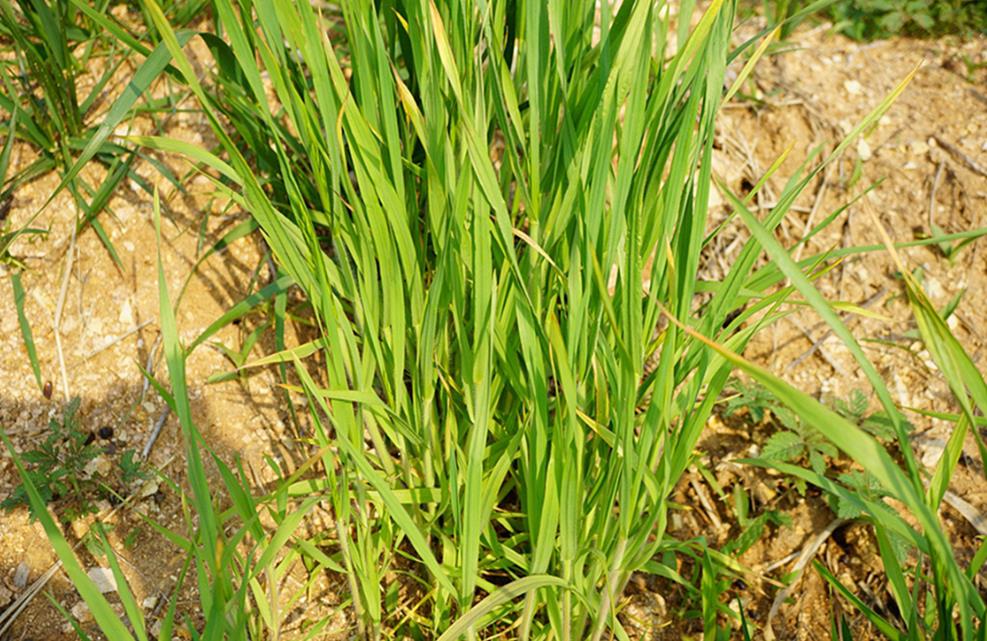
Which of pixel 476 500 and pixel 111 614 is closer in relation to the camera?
pixel 111 614

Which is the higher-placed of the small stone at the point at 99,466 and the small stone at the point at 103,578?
the small stone at the point at 99,466

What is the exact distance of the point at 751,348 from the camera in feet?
6.36

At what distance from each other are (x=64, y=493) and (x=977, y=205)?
1.87 metres

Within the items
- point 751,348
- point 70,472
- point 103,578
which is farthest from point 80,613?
point 751,348

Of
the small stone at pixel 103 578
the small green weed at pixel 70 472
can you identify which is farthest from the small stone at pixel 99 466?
the small stone at pixel 103 578

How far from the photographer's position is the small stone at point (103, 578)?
5.20ft

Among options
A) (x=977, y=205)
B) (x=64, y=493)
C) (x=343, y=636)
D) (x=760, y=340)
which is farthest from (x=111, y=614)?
(x=977, y=205)

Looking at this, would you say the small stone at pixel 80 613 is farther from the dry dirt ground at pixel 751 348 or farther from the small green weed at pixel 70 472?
the small green weed at pixel 70 472

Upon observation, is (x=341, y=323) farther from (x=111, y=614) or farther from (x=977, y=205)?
(x=977, y=205)

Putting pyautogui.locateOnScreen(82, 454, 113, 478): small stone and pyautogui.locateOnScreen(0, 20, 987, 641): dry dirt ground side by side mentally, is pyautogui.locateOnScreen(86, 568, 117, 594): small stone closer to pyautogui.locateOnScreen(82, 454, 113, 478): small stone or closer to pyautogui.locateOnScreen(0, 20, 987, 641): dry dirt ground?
pyautogui.locateOnScreen(0, 20, 987, 641): dry dirt ground

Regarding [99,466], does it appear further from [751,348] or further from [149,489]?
[751,348]

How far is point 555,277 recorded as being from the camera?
127 cm

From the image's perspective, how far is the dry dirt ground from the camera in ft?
5.34

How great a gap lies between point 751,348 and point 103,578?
4.09 ft
